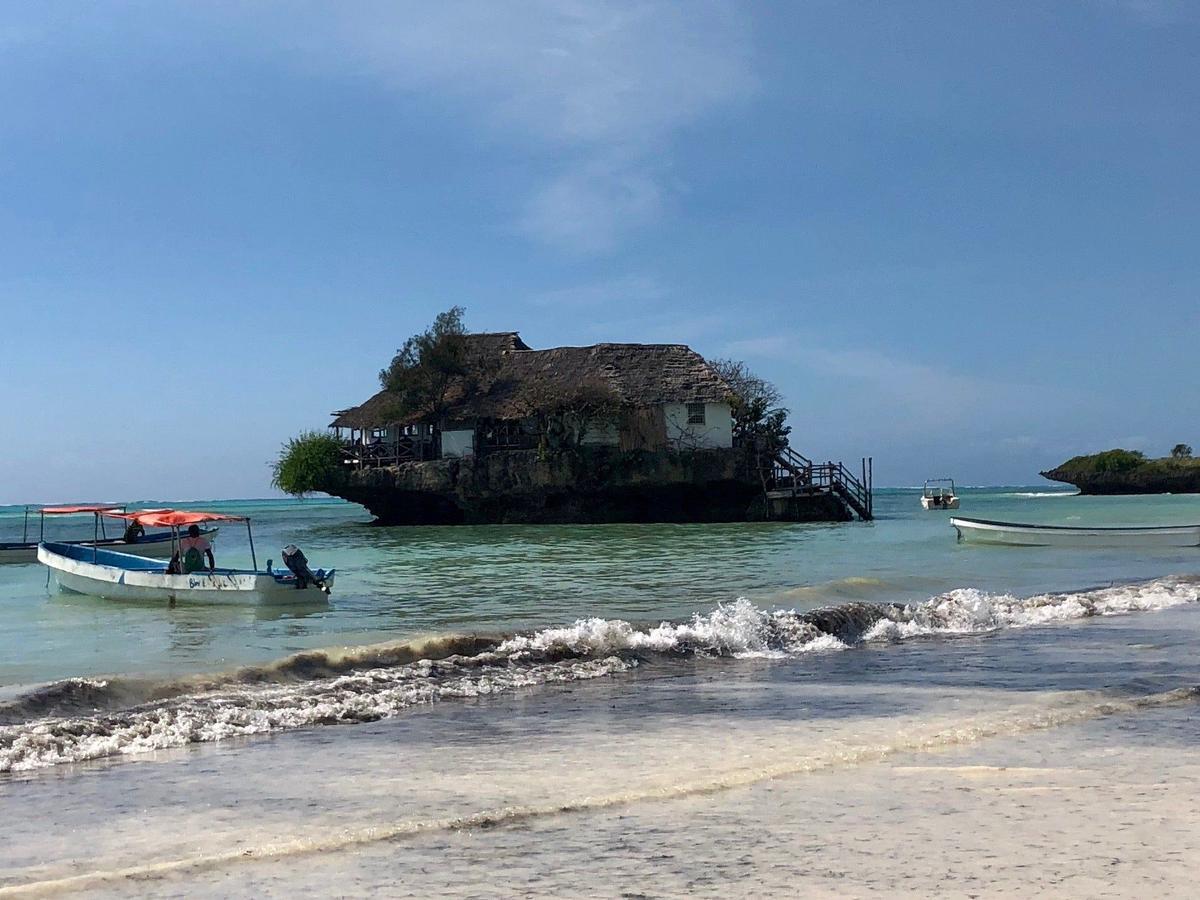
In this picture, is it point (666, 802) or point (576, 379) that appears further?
point (576, 379)

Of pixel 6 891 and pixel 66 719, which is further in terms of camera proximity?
pixel 66 719

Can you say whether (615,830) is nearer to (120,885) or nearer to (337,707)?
(120,885)

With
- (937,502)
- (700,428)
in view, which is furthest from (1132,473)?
(700,428)

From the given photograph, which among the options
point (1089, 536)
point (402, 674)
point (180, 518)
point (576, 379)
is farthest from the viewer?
point (576, 379)

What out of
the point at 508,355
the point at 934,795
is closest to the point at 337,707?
the point at 934,795

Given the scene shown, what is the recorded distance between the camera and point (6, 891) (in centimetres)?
485

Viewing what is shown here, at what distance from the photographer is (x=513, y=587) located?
2139 cm

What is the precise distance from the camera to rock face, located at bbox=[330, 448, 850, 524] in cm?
4916

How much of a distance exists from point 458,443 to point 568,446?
235 inches

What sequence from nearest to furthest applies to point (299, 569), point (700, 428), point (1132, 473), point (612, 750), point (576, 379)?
1. point (612, 750)
2. point (299, 569)
3. point (700, 428)
4. point (576, 379)
5. point (1132, 473)

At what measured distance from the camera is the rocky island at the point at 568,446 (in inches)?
1950

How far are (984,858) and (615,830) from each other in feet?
5.74

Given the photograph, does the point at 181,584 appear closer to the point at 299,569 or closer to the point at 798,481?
the point at 299,569

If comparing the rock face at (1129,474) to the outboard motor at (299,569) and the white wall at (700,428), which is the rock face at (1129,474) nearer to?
the white wall at (700,428)
